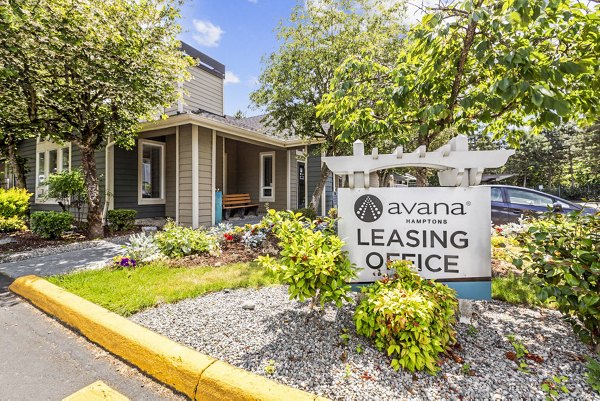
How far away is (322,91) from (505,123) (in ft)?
16.1

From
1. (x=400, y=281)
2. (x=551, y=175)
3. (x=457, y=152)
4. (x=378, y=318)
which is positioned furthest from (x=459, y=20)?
(x=551, y=175)

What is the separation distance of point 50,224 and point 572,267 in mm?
8762

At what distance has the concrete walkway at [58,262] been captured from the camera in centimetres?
416

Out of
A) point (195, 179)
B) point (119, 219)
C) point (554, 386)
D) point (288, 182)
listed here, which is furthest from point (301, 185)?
point (554, 386)

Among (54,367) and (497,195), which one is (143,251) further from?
(497,195)

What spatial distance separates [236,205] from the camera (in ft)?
32.0

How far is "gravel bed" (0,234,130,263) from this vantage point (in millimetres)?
5035

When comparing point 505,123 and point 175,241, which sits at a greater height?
point 505,123

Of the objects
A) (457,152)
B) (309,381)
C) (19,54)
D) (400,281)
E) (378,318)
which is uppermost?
(19,54)

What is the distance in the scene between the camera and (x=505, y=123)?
13.4 feet

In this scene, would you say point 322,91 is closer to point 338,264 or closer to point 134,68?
point 134,68

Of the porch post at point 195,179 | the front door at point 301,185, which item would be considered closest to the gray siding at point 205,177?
the porch post at point 195,179

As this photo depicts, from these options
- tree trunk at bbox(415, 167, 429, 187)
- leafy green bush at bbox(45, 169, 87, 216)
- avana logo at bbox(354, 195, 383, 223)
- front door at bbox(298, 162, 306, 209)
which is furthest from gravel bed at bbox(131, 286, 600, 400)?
front door at bbox(298, 162, 306, 209)

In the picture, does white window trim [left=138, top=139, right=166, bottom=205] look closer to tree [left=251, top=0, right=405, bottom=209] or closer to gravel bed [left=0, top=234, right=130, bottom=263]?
gravel bed [left=0, top=234, right=130, bottom=263]
